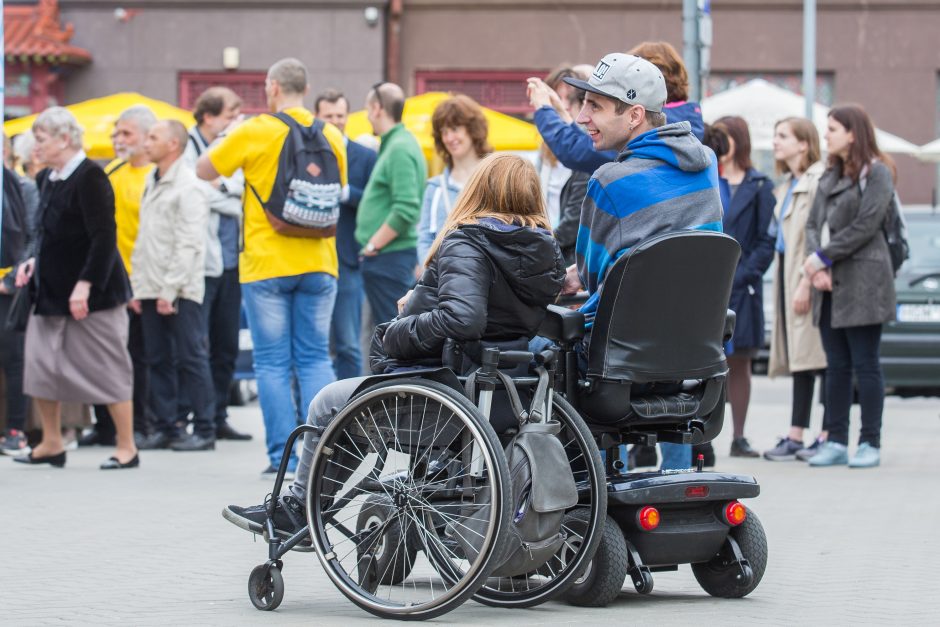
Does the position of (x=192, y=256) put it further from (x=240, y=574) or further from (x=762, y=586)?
(x=762, y=586)

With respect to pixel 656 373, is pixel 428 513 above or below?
below

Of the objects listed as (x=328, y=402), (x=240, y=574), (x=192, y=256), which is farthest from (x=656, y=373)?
(x=192, y=256)

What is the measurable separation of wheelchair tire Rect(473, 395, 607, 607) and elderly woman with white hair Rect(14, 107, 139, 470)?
446 cm

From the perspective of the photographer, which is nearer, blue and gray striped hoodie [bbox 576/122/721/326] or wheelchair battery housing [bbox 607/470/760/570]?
wheelchair battery housing [bbox 607/470/760/570]

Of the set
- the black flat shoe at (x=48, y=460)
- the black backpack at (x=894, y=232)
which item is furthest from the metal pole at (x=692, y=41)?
the black flat shoe at (x=48, y=460)

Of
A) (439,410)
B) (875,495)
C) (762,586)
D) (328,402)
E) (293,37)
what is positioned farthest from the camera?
(293,37)

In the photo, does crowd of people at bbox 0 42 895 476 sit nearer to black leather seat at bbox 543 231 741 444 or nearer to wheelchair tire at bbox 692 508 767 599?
black leather seat at bbox 543 231 741 444

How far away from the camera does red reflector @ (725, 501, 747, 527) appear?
564cm

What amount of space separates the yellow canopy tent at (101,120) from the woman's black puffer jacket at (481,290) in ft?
35.6

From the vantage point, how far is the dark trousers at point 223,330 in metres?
11.6

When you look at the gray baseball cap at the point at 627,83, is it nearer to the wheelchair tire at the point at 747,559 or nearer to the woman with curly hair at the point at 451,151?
the wheelchair tire at the point at 747,559

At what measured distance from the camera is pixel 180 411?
11586mm

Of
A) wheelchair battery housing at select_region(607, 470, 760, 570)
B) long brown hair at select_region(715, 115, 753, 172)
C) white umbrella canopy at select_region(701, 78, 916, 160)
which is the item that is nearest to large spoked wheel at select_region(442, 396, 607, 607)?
wheelchair battery housing at select_region(607, 470, 760, 570)

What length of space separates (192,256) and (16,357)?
1.26 metres
